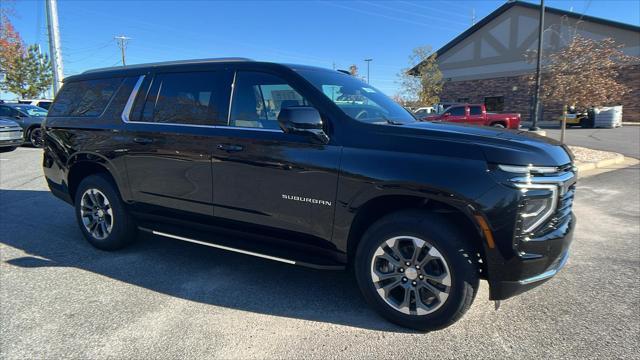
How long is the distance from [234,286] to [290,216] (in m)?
0.95

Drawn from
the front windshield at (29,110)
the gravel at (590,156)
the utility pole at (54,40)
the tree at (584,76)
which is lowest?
the gravel at (590,156)

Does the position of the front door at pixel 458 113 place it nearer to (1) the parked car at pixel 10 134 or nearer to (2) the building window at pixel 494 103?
(1) the parked car at pixel 10 134

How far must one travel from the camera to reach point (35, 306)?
3.34 metres

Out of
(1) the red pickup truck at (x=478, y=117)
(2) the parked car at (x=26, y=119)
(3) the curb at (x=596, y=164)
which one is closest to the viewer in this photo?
(3) the curb at (x=596, y=164)

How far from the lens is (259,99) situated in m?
3.58

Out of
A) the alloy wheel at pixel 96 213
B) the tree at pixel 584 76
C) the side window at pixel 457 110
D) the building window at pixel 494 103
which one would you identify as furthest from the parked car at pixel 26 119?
the building window at pixel 494 103

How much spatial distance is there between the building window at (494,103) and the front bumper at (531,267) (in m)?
38.5

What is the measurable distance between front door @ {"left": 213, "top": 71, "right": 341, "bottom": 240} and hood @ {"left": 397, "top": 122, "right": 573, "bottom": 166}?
29.2 inches

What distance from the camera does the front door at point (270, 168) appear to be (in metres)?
3.16

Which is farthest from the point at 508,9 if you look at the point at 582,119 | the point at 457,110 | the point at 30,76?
the point at 30,76

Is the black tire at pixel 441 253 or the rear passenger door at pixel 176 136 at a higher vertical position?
the rear passenger door at pixel 176 136

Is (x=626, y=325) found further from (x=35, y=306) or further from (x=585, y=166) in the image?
(x=585, y=166)

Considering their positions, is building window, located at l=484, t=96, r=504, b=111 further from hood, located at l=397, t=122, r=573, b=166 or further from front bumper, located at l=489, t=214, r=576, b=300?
front bumper, located at l=489, t=214, r=576, b=300

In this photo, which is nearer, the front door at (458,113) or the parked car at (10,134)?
the parked car at (10,134)
